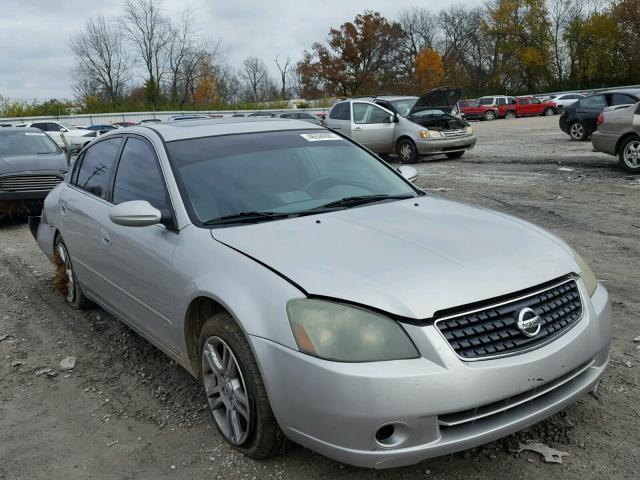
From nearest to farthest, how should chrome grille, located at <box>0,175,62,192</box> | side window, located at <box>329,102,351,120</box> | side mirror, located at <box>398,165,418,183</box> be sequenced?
1. side mirror, located at <box>398,165,418,183</box>
2. chrome grille, located at <box>0,175,62,192</box>
3. side window, located at <box>329,102,351,120</box>

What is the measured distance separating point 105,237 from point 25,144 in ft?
28.2

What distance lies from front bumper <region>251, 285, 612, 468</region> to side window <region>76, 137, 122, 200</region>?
245 cm

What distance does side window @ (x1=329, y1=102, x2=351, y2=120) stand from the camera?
54.7ft

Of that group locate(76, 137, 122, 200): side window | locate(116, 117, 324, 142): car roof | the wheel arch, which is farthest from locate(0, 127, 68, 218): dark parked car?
the wheel arch

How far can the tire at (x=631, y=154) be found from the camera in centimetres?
1080

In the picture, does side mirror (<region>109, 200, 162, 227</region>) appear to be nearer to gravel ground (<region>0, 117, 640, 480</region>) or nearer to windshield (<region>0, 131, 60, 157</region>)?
gravel ground (<region>0, 117, 640, 480</region>)

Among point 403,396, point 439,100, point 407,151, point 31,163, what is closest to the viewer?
point 403,396

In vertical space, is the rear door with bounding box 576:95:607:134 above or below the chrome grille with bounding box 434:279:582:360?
above

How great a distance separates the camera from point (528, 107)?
142 ft

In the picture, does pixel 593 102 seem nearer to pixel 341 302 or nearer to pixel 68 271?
pixel 68 271

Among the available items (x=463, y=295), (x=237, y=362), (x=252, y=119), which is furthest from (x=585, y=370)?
(x=252, y=119)

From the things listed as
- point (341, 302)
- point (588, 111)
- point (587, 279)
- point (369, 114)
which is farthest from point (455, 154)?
point (341, 302)

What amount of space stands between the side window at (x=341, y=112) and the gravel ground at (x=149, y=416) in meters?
10.9

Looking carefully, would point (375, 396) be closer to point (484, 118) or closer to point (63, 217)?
point (63, 217)
